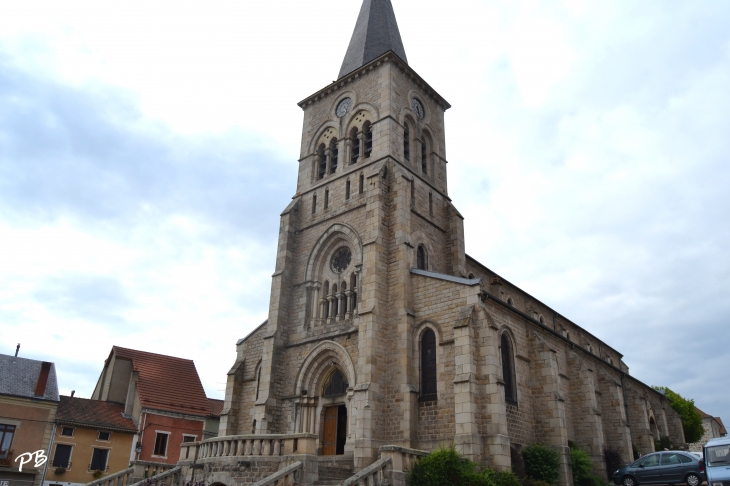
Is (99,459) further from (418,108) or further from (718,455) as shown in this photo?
(718,455)

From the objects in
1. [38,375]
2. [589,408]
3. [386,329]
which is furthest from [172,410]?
[589,408]

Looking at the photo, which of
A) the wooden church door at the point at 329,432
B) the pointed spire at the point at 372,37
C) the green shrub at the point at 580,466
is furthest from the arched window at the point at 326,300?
the pointed spire at the point at 372,37

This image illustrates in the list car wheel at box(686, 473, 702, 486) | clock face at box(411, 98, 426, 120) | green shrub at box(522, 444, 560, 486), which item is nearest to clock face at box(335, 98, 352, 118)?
clock face at box(411, 98, 426, 120)

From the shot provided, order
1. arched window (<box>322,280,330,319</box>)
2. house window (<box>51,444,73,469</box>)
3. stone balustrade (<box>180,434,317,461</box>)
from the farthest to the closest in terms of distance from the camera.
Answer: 1. house window (<box>51,444,73,469</box>)
2. arched window (<box>322,280,330,319</box>)
3. stone balustrade (<box>180,434,317,461</box>)

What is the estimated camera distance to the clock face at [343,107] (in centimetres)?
2936

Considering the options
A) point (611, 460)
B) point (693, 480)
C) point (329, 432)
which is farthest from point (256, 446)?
point (611, 460)

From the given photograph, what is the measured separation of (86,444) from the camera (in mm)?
29016

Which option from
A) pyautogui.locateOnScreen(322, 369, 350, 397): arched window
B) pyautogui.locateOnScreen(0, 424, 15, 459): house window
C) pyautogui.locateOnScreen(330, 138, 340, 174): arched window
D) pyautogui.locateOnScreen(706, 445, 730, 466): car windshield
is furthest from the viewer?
pyautogui.locateOnScreen(330, 138, 340, 174): arched window

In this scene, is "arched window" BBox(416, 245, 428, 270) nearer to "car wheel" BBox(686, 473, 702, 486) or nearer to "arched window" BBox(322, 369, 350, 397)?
"arched window" BBox(322, 369, 350, 397)

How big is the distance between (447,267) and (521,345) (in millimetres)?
4971

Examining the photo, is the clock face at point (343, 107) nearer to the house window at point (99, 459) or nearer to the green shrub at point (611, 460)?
the green shrub at point (611, 460)

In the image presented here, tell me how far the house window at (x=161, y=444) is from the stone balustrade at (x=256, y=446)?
40.9 ft

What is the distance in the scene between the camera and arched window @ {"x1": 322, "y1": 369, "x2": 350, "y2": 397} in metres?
23.0

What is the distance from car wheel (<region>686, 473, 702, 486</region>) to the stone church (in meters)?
3.99
